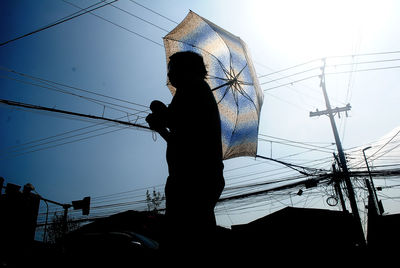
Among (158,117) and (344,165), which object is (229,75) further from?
(344,165)

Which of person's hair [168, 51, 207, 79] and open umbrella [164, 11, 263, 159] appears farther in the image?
open umbrella [164, 11, 263, 159]

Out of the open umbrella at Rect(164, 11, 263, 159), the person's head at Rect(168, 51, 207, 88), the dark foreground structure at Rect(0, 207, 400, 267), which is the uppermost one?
the open umbrella at Rect(164, 11, 263, 159)

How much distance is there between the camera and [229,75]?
15.1ft

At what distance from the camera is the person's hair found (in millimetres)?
1658

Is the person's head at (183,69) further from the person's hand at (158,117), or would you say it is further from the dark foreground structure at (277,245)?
the dark foreground structure at (277,245)

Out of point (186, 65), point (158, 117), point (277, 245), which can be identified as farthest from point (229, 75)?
point (277, 245)

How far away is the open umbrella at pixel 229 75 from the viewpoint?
4449 millimetres

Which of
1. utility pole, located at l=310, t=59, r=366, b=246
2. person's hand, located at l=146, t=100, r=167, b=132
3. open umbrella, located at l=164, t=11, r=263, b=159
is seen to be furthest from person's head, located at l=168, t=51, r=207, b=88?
utility pole, located at l=310, t=59, r=366, b=246

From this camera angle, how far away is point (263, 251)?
10.5 metres

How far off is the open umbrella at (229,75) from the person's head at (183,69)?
2.65 m

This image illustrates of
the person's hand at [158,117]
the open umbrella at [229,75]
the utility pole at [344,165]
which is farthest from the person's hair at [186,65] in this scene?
the utility pole at [344,165]

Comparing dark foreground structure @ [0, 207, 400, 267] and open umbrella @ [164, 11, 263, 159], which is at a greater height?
open umbrella @ [164, 11, 263, 159]

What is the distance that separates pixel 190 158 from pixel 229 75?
11.7ft

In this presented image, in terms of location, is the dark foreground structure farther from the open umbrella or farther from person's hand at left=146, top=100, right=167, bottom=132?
person's hand at left=146, top=100, right=167, bottom=132
